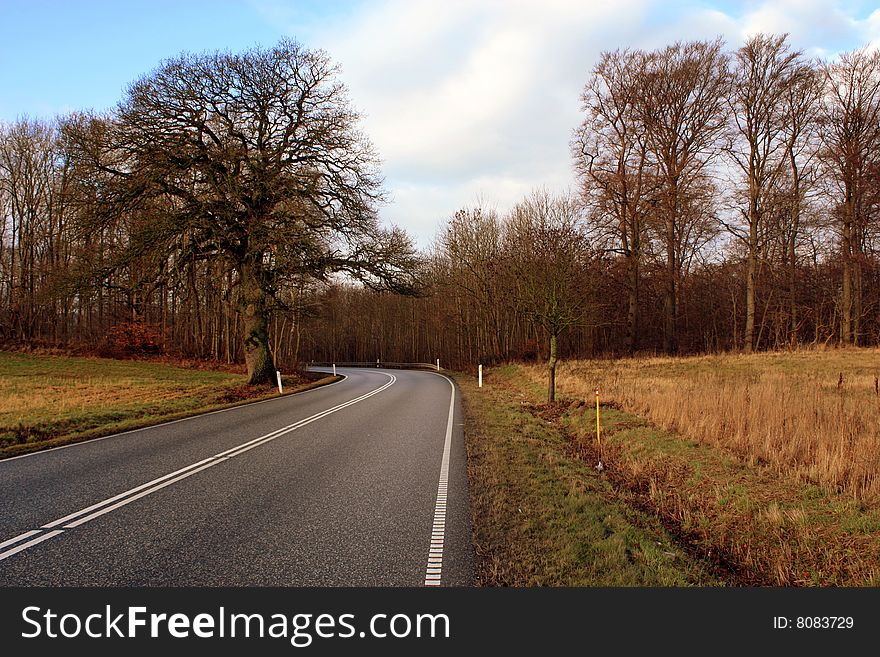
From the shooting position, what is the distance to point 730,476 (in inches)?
269

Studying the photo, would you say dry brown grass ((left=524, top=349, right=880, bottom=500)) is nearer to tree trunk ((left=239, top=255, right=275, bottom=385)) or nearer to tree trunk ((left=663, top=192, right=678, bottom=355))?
tree trunk ((left=663, top=192, right=678, bottom=355))

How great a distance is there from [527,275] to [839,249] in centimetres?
2525

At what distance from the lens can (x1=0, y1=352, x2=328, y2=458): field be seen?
10.9 meters

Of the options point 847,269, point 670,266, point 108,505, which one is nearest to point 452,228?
point 670,266

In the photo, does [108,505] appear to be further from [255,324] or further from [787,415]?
[255,324]

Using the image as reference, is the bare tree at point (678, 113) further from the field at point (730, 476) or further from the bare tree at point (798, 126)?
the field at point (730, 476)

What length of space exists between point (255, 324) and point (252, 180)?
234 inches

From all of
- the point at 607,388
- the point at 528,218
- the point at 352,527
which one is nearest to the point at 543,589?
the point at 352,527

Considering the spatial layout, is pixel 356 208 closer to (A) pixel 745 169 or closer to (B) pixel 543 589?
(B) pixel 543 589

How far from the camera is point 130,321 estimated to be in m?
36.0

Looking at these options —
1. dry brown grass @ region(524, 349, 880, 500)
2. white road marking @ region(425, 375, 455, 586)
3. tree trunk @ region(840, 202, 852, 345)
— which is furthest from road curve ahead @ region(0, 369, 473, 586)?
tree trunk @ region(840, 202, 852, 345)

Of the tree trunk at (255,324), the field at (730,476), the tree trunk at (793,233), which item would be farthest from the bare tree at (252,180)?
the tree trunk at (793,233)

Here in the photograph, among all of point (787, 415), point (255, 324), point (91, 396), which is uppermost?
point (255, 324)

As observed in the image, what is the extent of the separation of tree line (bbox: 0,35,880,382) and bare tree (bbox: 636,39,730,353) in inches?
4.0
